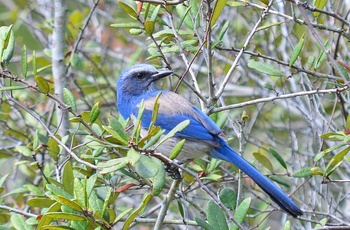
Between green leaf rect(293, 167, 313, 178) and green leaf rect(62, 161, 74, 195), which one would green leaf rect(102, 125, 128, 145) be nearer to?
green leaf rect(62, 161, 74, 195)

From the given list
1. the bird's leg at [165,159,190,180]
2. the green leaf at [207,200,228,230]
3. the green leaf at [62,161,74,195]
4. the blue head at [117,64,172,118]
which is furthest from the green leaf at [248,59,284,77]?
the green leaf at [62,161,74,195]

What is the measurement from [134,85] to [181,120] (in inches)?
29.7

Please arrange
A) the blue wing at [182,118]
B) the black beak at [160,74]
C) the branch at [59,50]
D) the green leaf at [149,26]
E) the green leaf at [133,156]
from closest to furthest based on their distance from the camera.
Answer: the green leaf at [133,156] < the green leaf at [149,26] < the blue wing at [182,118] < the black beak at [160,74] < the branch at [59,50]

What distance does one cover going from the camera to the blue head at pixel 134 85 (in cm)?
553

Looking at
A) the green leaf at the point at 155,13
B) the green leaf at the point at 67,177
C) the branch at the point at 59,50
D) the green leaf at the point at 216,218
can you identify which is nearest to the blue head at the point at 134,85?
the branch at the point at 59,50

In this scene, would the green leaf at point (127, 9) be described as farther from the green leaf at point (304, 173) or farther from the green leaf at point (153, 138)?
the green leaf at point (304, 173)

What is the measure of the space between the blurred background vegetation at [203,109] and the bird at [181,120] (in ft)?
0.37

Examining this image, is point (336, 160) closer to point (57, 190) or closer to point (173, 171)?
point (173, 171)

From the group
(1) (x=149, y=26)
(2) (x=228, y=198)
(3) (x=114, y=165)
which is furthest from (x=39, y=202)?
(1) (x=149, y=26)

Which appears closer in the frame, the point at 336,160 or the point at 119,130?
the point at 119,130

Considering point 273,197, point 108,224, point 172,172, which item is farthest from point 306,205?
point 108,224

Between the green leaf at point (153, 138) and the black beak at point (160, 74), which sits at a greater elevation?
the green leaf at point (153, 138)

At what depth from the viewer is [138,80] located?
221 inches

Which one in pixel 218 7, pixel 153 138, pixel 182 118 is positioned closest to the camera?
pixel 153 138
